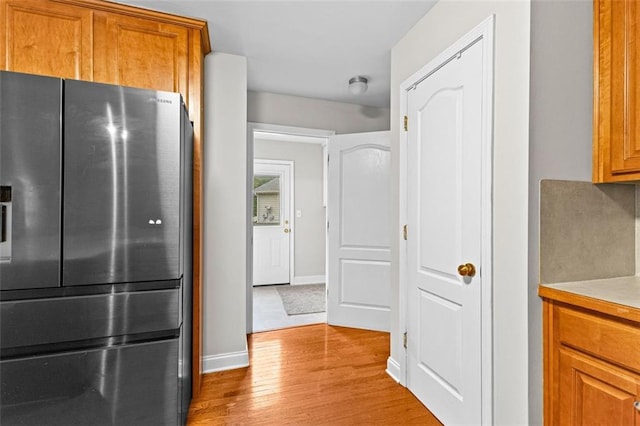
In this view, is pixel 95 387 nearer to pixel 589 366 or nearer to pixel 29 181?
pixel 29 181

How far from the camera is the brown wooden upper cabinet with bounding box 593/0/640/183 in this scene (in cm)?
126

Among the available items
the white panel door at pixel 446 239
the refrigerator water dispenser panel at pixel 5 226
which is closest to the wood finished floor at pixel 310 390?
the white panel door at pixel 446 239

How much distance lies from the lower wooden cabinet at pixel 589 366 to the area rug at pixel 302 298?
282 cm

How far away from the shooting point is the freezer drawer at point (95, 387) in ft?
4.07

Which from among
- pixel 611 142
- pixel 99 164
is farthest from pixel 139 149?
pixel 611 142

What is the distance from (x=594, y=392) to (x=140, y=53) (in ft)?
9.11

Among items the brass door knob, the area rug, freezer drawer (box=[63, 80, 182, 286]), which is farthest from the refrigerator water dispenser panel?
the area rug

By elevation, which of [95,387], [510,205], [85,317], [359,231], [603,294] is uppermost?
[510,205]

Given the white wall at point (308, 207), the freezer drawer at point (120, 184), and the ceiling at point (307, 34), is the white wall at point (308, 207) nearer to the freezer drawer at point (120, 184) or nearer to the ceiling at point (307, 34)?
the ceiling at point (307, 34)

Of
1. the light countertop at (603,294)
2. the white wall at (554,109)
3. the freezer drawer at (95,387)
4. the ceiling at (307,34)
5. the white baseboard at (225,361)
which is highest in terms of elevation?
the ceiling at (307,34)

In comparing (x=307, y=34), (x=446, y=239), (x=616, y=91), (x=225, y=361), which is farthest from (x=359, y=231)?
(x=616, y=91)

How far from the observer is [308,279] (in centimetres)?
539

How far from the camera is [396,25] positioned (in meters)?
2.10

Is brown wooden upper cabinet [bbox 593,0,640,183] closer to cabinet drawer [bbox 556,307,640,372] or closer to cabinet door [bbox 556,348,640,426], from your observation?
cabinet drawer [bbox 556,307,640,372]
